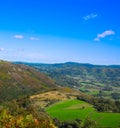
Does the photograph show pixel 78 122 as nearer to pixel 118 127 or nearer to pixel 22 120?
pixel 118 127

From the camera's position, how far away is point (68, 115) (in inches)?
7264

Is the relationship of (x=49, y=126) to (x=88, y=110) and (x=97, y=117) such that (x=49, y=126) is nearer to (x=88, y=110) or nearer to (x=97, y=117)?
(x=97, y=117)

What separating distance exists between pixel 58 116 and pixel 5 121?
134942 millimetres

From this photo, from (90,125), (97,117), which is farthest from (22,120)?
(97,117)

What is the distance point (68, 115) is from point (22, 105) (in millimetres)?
33816

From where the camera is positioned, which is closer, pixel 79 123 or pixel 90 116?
pixel 79 123

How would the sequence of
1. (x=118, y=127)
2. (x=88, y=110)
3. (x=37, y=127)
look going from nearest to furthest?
(x=37, y=127), (x=118, y=127), (x=88, y=110)

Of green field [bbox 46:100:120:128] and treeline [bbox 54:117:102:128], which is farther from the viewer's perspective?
green field [bbox 46:100:120:128]

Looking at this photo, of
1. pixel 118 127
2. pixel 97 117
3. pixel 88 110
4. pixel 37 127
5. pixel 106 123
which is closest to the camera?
pixel 37 127

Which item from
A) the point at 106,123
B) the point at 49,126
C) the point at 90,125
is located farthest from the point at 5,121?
the point at 106,123

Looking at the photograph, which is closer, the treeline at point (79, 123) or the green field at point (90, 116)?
the treeline at point (79, 123)

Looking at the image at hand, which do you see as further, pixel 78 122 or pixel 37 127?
pixel 78 122

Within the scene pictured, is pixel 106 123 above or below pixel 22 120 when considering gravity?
below

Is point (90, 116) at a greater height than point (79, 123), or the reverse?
point (90, 116)
